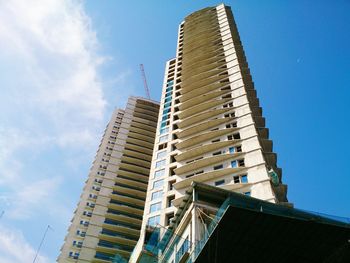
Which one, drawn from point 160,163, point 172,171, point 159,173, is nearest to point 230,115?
point 172,171

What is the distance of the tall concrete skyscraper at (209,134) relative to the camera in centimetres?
3409

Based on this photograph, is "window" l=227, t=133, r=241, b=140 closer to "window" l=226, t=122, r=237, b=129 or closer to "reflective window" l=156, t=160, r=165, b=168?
"window" l=226, t=122, r=237, b=129

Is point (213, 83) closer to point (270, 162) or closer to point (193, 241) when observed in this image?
point (270, 162)

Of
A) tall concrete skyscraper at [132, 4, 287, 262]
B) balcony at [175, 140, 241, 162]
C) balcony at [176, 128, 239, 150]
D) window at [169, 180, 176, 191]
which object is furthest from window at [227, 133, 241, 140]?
window at [169, 180, 176, 191]

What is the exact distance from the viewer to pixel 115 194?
190ft

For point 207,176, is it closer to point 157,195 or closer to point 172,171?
point 172,171

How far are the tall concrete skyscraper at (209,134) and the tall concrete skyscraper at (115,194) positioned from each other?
12.6 meters

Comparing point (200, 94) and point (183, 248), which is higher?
point (200, 94)

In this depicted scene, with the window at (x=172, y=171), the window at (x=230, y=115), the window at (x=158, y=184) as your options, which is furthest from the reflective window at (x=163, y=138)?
the window at (x=230, y=115)

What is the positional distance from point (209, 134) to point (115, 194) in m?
24.4

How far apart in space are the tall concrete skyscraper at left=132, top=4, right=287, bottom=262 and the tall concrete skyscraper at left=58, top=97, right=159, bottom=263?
41.2ft

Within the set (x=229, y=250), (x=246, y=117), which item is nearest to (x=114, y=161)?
(x=246, y=117)

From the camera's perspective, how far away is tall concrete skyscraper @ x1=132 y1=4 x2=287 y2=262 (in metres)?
34.1

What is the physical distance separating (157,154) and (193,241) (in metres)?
24.6
